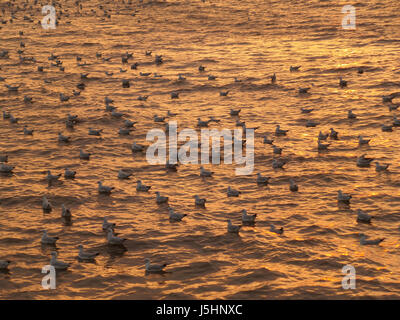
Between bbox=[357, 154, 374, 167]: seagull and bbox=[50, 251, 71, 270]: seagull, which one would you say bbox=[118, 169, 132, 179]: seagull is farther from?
bbox=[357, 154, 374, 167]: seagull

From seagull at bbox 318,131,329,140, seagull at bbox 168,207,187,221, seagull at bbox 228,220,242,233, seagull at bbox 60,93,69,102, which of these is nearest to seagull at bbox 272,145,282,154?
seagull at bbox 318,131,329,140

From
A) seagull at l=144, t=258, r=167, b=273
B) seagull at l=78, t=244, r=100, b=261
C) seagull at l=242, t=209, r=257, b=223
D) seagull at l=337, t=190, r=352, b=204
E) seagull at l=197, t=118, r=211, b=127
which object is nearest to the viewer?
seagull at l=144, t=258, r=167, b=273

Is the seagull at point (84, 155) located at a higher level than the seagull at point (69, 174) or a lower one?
higher

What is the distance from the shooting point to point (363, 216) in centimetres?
2080

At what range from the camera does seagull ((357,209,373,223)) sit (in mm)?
20758

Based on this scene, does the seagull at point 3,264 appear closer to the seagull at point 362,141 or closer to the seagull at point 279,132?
the seagull at point 279,132

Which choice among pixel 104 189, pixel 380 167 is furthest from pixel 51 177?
pixel 380 167

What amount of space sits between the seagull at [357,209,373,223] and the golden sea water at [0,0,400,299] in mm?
241

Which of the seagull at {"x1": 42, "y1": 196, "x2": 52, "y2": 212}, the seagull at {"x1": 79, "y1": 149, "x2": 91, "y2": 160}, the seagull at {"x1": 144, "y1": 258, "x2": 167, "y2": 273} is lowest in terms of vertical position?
the seagull at {"x1": 144, "y1": 258, "x2": 167, "y2": 273}

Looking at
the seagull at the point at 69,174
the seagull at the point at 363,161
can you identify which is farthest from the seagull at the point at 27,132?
the seagull at the point at 363,161

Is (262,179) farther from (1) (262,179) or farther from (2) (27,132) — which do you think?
(2) (27,132)

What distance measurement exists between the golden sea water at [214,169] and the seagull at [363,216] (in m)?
0.24

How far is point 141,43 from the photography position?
47.9 m

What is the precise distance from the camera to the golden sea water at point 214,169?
1828cm
